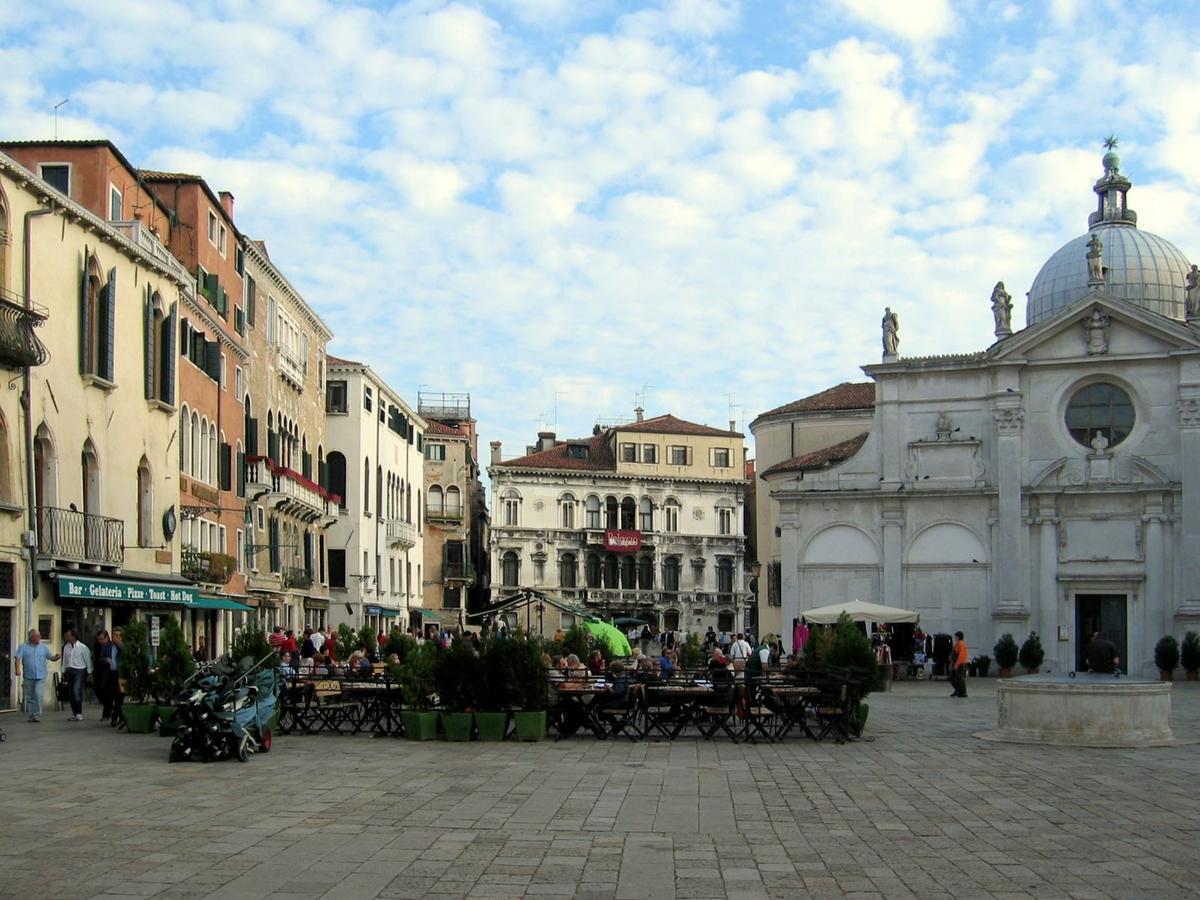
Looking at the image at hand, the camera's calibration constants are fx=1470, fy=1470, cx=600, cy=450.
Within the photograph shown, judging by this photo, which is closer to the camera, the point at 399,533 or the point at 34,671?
the point at 34,671

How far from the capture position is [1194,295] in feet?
144

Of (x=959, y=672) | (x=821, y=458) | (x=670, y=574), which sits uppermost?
(x=821, y=458)

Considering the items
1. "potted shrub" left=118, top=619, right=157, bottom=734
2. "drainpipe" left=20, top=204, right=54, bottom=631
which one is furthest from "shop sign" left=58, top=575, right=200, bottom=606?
"potted shrub" left=118, top=619, right=157, bottom=734

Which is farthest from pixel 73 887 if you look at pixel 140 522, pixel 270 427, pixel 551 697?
pixel 270 427

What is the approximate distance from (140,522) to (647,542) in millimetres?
49225

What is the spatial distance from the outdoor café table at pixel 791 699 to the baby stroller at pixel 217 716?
744 centimetres

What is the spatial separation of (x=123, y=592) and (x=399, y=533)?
1418 inches

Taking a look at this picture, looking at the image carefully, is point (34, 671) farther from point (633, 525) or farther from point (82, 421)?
point (633, 525)

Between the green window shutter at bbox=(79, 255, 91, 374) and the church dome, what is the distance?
3347 centimetres

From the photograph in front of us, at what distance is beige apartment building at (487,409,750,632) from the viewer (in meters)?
77.2

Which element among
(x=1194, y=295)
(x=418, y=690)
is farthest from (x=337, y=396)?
(x=418, y=690)

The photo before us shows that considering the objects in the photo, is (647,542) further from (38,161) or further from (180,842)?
(180,842)

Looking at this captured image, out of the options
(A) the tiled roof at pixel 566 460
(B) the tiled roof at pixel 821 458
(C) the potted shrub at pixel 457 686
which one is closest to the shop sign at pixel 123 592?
(C) the potted shrub at pixel 457 686

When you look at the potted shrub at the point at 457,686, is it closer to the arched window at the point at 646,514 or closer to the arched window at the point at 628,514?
the arched window at the point at 628,514
